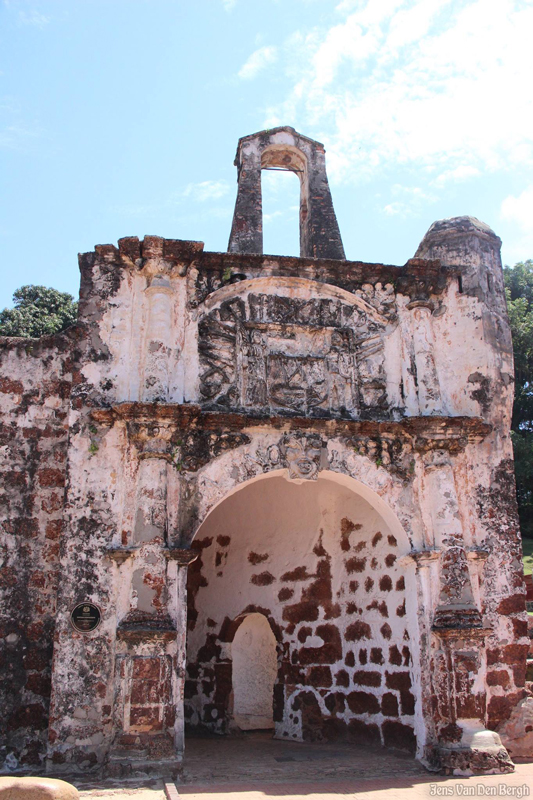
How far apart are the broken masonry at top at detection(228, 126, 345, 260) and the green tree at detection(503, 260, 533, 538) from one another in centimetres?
1067

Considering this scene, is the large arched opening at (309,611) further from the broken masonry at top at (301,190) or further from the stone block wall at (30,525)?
the broken masonry at top at (301,190)

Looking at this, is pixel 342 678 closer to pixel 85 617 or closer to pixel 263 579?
pixel 263 579

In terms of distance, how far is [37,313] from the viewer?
1922 cm

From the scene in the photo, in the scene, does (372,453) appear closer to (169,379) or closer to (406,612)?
(406,612)

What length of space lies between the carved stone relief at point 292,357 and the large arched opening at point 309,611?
0.86 m

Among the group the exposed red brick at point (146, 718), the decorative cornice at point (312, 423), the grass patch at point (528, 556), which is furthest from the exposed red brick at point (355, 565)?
the grass patch at point (528, 556)

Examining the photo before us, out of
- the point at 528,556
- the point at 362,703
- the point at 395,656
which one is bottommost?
the point at 362,703

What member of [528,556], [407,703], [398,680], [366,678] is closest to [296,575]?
[366,678]

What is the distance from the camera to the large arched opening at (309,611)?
25.3 feet

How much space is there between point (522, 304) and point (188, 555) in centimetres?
1662

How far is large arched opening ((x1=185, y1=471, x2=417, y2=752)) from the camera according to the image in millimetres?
7699

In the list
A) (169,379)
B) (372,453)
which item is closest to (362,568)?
(372,453)

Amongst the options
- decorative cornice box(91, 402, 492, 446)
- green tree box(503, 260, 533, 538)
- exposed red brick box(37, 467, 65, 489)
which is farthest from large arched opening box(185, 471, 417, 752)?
green tree box(503, 260, 533, 538)

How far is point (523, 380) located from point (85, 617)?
16.9 meters
